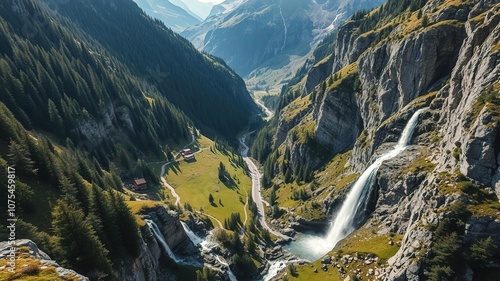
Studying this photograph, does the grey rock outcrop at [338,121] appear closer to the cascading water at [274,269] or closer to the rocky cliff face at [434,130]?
the rocky cliff face at [434,130]

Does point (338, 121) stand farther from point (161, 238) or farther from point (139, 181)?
point (161, 238)

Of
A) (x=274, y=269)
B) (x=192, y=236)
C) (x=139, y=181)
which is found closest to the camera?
(x=274, y=269)

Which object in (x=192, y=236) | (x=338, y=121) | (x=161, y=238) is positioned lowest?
(x=161, y=238)

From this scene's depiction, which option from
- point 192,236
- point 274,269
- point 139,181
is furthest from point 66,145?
point 274,269

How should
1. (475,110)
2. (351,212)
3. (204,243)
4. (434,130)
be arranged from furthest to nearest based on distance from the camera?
(204,243)
(351,212)
(434,130)
(475,110)

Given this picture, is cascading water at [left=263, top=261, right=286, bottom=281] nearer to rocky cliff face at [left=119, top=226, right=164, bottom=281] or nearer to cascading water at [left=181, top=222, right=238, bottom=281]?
cascading water at [left=181, top=222, right=238, bottom=281]

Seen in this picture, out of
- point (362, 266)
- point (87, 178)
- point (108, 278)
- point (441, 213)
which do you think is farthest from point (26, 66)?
point (441, 213)

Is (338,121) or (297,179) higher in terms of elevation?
(338,121)

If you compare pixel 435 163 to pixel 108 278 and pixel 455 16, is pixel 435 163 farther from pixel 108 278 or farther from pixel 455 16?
pixel 108 278

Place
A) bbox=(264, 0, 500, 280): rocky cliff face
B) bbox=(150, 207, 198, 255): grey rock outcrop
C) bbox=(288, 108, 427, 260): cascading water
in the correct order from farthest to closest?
1. bbox=(288, 108, 427, 260): cascading water
2. bbox=(150, 207, 198, 255): grey rock outcrop
3. bbox=(264, 0, 500, 280): rocky cliff face

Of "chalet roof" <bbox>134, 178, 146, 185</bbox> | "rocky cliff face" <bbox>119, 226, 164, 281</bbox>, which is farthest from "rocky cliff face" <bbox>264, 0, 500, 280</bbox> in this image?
"chalet roof" <bbox>134, 178, 146, 185</bbox>
